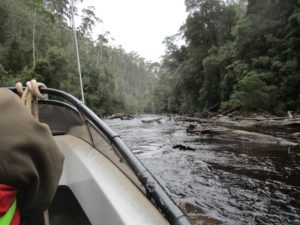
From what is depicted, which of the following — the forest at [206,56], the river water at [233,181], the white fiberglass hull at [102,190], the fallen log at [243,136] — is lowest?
the river water at [233,181]

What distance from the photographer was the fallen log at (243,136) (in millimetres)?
8328

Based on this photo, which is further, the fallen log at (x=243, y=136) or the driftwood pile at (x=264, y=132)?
the driftwood pile at (x=264, y=132)

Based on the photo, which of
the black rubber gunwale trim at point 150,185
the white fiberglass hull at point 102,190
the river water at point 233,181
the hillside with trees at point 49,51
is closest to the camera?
the black rubber gunwale trim at point 150,185

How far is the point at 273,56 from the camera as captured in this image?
860 inches

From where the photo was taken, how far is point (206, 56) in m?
34.0

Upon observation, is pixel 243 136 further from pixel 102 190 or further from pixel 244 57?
pixel 244 57

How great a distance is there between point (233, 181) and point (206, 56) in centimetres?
3028

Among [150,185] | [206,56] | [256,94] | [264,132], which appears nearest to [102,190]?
[150,185]

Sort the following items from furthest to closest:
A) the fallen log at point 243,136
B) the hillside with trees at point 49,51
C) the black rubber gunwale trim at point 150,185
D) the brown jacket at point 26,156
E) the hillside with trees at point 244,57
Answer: the hillside with trees at point 49,51
the hillside with trees at point 244,57
the fallen log at point 243,136
the black rubber gunwale trim at point 150,185
the brown jacket at point 26,156

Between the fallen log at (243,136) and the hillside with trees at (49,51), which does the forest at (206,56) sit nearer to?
the hillside with trees at (49,51)

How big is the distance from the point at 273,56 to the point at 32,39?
22.2 meters

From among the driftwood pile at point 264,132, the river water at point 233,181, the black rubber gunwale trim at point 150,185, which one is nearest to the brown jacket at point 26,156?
the black rubber gunwale trim at point 150,185

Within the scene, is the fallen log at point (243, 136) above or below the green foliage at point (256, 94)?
below

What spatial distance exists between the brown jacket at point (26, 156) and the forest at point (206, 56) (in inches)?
729
